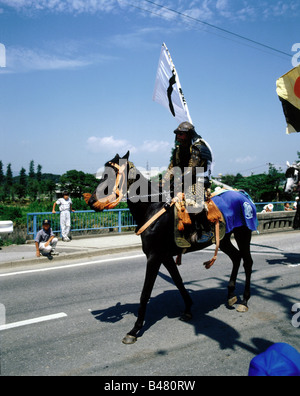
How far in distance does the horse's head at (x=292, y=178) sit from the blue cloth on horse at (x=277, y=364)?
6681 mm

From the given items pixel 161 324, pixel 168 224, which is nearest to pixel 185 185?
pixel 168 224

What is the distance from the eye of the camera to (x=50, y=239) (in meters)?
9.44

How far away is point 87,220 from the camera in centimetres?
1309

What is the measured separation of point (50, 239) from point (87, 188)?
49.3 m

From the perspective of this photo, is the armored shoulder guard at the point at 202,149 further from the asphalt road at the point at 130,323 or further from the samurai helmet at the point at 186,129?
the asphalt road at the point at 130,323

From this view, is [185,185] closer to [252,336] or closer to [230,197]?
[230,197]

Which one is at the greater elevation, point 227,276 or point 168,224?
point 168,224

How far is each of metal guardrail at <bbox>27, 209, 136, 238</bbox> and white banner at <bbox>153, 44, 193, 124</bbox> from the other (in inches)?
291

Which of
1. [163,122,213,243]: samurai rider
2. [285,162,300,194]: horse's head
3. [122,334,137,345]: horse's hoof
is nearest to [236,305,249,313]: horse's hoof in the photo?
[163,122,213,243]: samurai rider

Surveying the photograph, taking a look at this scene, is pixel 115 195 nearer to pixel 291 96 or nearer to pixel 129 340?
pixel 129 340

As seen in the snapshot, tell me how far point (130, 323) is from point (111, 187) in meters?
2.11

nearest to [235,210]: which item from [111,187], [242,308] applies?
[242,308]

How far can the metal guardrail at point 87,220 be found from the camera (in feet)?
38.8

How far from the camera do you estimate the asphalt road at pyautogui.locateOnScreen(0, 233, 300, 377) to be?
3725mm
